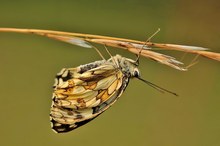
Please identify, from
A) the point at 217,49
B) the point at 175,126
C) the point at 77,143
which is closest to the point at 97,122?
the point at 77,143

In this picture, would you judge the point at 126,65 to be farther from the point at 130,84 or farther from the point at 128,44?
the point at 130,84

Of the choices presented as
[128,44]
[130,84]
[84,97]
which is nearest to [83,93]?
[84,97]

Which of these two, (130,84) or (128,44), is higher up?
(128,44)

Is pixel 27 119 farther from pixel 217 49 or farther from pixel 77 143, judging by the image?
pixel 217 49

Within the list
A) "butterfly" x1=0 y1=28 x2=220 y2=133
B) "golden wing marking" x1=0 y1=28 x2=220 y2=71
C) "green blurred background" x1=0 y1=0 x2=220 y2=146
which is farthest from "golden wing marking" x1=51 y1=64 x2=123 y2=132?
"green blurred background" x1=0 y1=0 x2=220 y2=146

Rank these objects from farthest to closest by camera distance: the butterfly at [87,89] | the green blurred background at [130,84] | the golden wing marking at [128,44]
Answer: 1. the green blurred background at [130,84]
2. the butterfly at [87,89]
3. the golden wing marking at [128,44]

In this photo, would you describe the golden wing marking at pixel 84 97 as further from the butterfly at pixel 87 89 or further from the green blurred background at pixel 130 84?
the green blurred background at pixel 130 84

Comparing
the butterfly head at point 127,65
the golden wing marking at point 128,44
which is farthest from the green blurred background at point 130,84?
the golden wing marking at point 128,44
